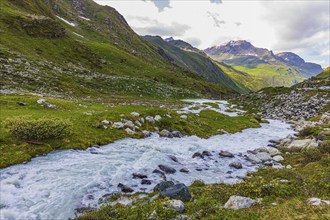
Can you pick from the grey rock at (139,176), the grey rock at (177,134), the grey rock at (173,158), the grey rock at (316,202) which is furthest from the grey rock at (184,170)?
the grey rock at (177,134)

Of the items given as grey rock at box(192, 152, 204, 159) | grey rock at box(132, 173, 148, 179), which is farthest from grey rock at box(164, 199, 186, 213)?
grey rock at box(192, 152, 204, 159)

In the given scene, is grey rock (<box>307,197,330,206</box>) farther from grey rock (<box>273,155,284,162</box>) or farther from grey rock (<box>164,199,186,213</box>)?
grey rock (<box>273,155,284,162</box>)

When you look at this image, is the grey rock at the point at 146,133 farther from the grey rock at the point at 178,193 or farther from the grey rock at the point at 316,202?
the grey rock at the point at 316,202

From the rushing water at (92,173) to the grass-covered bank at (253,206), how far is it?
8.06ft

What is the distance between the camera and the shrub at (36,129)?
68.5ft

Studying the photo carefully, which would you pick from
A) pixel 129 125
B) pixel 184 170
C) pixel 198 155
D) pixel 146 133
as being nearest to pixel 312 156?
pixel 198 155

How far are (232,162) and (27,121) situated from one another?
1773cm

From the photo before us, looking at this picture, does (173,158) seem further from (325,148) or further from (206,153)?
(325,148)

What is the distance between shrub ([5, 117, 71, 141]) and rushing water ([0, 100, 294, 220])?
7.30ft

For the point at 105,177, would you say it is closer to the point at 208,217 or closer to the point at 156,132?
the point at 208,217

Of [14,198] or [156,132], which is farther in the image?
[156,132]

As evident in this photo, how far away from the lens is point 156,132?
30.8 meters

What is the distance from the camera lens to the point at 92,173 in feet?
57.7

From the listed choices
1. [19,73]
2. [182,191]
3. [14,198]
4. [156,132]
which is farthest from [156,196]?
[19,73]
